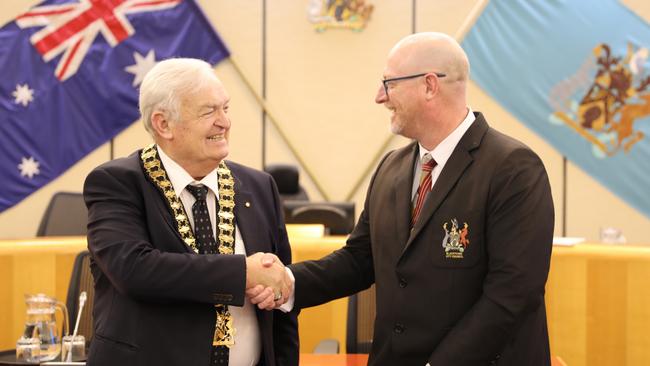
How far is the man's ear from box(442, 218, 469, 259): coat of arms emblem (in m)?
0.82

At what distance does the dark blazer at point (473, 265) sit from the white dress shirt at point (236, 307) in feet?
1.24

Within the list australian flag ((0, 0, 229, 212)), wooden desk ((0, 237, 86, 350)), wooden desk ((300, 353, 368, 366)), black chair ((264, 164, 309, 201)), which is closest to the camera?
wooden desk ((300, 353, 368, 366))

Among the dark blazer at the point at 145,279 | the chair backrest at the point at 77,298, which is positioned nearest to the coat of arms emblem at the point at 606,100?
the chair backrest at the point at 77,298

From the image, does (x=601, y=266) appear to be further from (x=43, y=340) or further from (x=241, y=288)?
(x=43, y=340)

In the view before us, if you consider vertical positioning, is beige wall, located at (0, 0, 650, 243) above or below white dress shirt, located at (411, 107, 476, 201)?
above

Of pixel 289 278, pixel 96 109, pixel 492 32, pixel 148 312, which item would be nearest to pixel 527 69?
pixel 492 32

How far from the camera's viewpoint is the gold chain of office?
2180mm

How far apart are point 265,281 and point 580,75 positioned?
595 centimetres

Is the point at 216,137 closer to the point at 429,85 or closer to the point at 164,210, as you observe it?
the point at 164,210

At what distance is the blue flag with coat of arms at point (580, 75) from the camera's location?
736 cm

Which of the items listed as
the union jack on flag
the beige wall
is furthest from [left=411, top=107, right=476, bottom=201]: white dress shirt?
the union jack on flag

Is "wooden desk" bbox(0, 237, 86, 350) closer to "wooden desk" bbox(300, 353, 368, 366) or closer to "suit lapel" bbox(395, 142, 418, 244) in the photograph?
"wooden desk" bbox(300, 353, 368, 366)

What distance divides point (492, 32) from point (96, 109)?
12.4 feet

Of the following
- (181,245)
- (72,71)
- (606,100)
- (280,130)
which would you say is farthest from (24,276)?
(606,100)
